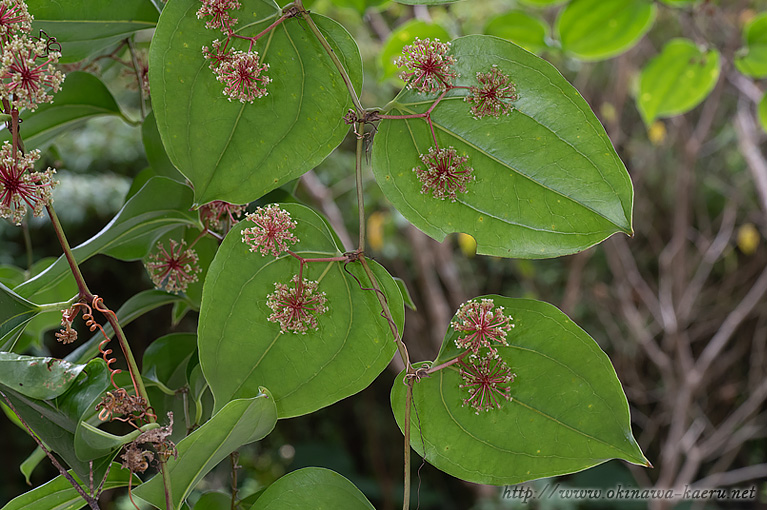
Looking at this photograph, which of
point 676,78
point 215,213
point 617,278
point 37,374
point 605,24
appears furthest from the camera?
point 617,278

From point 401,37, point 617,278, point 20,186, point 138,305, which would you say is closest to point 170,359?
point 138,305

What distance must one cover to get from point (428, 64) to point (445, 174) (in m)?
0.05

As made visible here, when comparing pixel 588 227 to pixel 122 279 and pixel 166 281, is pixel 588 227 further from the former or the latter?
pixel 122 279

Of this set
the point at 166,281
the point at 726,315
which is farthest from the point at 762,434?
the point at 166,281

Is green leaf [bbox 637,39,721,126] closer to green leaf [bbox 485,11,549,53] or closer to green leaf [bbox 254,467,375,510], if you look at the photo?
green leaf [bbox 485,11,549,53]

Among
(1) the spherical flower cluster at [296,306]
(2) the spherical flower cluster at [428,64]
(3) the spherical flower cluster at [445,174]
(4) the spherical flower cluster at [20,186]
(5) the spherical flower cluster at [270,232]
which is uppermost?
(2) the spherical flower cluster at [428,64]

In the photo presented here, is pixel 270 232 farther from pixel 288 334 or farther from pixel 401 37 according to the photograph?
pixel 401 37

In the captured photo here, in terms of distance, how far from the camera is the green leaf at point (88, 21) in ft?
0.93

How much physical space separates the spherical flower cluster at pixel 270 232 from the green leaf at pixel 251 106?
1 cm

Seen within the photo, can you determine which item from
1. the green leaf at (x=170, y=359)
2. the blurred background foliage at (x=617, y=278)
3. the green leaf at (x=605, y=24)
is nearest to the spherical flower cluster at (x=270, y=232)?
the green leaf at (x=170, y=359)

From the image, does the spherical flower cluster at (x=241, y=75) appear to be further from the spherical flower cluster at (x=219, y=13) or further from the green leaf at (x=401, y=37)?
the green leaf at (x=401, y=37)

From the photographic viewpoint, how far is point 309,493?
0.26 metres

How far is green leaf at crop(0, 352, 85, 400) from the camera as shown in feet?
0.70

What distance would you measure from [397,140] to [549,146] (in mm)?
69
